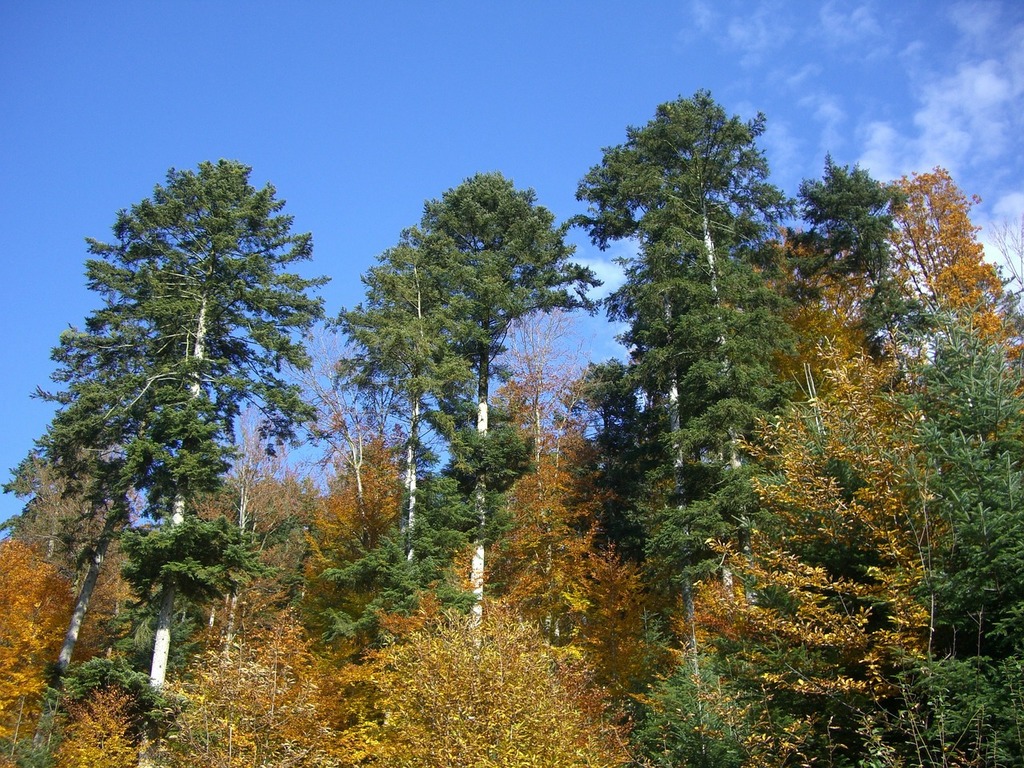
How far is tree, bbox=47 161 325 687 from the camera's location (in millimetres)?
17297

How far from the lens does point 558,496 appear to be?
77.5 ft

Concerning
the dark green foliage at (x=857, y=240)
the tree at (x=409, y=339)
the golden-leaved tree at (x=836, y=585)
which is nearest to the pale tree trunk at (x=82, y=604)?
the tree at (x=409, y=339)

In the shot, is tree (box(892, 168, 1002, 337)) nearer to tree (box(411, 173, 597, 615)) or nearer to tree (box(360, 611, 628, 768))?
tree (box(411, 173, 597, 615))

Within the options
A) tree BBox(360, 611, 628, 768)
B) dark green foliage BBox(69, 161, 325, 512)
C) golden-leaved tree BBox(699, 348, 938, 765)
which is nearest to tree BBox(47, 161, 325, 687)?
dark green foliage BBox(69, 161, 325, 512)

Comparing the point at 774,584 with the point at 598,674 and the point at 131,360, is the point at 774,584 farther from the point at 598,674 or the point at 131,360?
the point at 131,360

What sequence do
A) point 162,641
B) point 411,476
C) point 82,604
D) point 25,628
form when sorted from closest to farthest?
point 162,641 < point 411,476 < point 82,604 < point 25,628

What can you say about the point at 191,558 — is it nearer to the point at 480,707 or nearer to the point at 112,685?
the point at 112,685

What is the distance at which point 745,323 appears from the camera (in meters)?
18.5

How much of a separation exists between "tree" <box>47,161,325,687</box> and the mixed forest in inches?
3.5

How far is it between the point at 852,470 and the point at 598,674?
12652 mm

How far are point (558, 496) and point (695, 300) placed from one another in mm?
7698

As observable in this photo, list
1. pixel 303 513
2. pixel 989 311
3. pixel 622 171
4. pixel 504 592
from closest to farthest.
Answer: pixel 989 311 < pixel 504 592 < pixel 622 171 < pixel 303 513

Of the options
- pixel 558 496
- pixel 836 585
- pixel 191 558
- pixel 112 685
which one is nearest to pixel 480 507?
pixel 558 496

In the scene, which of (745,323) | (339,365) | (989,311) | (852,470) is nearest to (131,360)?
(339,365)
